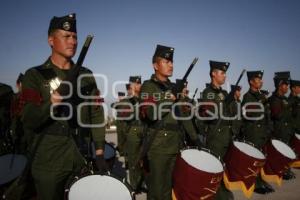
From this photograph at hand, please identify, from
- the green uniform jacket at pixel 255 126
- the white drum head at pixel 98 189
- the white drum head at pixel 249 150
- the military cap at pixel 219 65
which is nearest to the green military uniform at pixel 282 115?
the green uniform jacket at pixel 255 126

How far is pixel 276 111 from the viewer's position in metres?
8.52

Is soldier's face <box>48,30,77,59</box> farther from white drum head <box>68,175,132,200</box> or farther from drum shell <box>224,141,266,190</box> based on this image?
drum shell <box>224,141,266,190</box>

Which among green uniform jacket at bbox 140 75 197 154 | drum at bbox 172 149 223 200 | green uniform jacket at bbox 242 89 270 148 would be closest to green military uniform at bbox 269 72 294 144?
green uniform jacket at bbox 242 89 270 148

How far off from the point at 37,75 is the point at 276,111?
699 cm

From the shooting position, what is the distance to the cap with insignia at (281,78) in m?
8.91

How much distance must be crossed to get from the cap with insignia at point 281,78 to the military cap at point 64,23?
6.94 meters

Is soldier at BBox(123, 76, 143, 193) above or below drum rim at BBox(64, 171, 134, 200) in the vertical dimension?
below

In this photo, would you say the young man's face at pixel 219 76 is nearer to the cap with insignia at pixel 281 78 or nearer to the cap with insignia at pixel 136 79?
the cap with insignia at pixel 281 78

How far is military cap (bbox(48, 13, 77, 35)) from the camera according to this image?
11.1 feet

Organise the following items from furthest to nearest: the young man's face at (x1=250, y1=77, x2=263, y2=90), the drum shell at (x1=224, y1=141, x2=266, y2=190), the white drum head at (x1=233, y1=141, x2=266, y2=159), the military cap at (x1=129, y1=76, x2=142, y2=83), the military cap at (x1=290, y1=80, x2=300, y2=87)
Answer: the military cap at (x1=129, y1=76, x2=142, y2=83) < the military cap at (x1=290, y1=80, x2=300, y2=87) < the young man's face at (x1=250, y1=77, x2=263, y2=90) < the white drum head at (x1=233, y1=141, x2=266, y2=159) < the drum shell at (x1=224, y1=141, x2=266, y2=190)

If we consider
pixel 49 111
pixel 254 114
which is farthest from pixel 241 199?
pixel 49 111

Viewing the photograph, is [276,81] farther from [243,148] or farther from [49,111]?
[49,111]

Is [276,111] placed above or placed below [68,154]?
below

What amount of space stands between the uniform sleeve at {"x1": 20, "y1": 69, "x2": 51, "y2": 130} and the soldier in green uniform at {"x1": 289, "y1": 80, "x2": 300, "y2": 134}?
8113 millimetres
